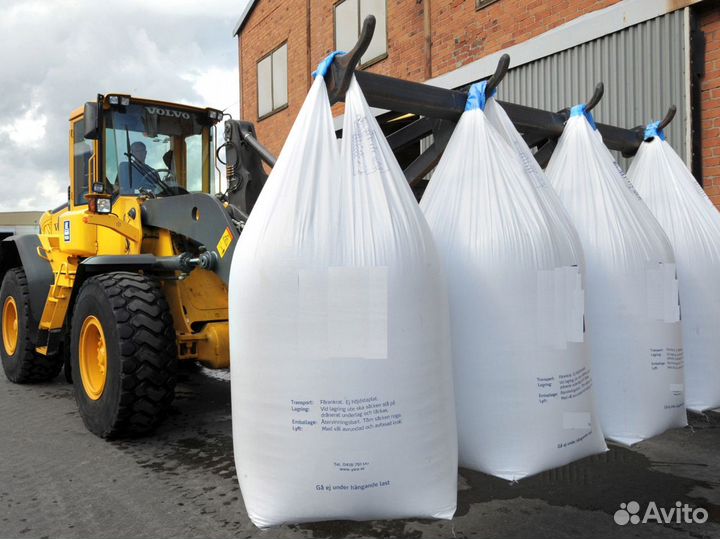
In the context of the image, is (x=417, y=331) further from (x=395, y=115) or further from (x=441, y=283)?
(x=395, y=115)

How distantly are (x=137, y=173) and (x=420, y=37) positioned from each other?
5.47m

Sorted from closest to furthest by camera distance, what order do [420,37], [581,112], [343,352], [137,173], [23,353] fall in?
[343,352], [581,112], [137,173], [23,353], [420,37]

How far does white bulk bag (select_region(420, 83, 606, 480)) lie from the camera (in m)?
2.08

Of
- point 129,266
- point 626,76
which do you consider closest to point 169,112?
point 129,266

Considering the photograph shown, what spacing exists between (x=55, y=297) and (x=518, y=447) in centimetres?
402

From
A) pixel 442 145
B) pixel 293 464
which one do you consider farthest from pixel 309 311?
pixel 442 145

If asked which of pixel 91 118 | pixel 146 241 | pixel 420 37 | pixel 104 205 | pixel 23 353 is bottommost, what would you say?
pixel 23 353

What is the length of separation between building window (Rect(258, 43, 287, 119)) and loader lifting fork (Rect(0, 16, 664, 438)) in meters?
7.45

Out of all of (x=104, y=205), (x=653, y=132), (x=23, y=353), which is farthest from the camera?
(x=23, y=353)

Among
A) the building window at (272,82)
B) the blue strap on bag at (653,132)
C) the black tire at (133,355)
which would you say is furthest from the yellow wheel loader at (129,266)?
the building window at (272,82)

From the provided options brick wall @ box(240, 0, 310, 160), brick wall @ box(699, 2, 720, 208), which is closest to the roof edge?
brick wall @ box(240, 0, 310, 160)

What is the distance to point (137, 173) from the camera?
4.50 m

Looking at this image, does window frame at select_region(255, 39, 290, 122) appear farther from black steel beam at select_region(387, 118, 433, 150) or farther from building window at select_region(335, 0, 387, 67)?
black steel beam at select_region(387, 118, 433, 150)

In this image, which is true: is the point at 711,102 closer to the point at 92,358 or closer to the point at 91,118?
the point at 91,118
